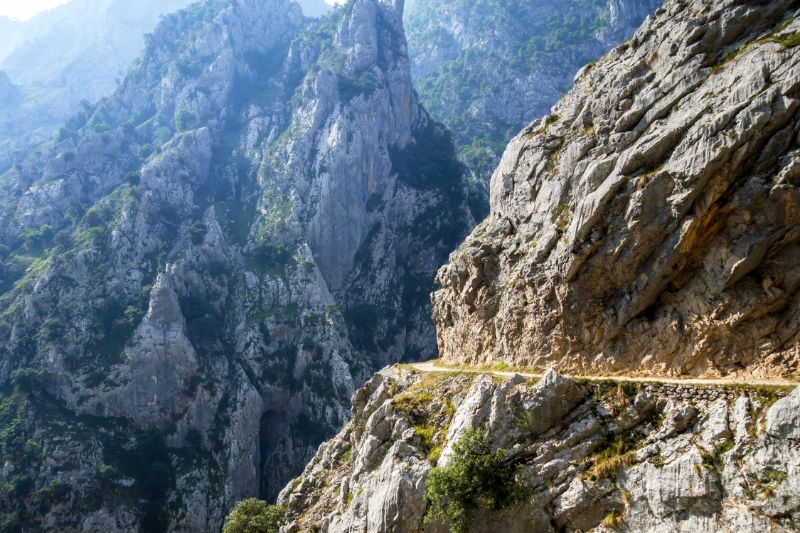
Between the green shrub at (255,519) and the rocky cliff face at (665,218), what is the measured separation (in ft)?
69.5

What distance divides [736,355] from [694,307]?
2980 millimetres

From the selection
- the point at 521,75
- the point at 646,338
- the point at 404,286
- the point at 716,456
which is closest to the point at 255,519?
the point at 646,338

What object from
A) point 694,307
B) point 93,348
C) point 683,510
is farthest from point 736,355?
point 93,348

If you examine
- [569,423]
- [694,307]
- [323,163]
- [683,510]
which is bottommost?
[683,510]

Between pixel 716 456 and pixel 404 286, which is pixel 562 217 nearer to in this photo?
pixel 716 456

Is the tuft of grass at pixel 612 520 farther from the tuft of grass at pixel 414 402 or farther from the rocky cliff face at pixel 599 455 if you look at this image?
the tuft of grass at pixel 414 402

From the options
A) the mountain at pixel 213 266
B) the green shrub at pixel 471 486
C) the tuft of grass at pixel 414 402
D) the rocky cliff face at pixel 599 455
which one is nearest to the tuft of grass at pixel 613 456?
the rocky cliff face at pixel 599 455

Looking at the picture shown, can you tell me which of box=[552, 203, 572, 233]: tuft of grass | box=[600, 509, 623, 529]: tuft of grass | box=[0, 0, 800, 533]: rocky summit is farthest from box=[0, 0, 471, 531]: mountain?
box=[600, 509, 623, 529]: tuft of grass

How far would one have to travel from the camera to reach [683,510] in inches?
789

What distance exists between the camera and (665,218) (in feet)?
88.7

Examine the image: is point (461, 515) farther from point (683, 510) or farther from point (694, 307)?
point (694, 307)

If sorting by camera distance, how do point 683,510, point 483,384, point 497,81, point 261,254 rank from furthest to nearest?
1. point 497,81
2. point 261,254
3. point 483,384
4. point 683,510

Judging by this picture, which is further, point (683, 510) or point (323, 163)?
point (323, 163)

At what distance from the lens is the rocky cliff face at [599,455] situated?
18875mm
